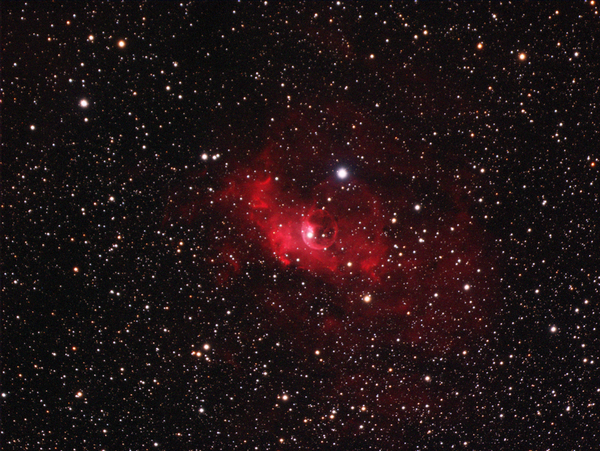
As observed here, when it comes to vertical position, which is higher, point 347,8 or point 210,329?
point 347,8

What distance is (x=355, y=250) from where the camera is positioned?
1.32ft

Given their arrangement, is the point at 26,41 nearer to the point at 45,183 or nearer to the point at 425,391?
the point at 45,183

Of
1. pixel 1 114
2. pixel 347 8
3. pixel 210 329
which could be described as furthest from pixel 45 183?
pixel 347 8

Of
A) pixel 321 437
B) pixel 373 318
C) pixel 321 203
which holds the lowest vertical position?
pixel 321 437

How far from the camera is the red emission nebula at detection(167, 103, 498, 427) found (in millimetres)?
391

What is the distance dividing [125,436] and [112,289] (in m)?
0.21

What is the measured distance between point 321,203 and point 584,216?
0.37 m

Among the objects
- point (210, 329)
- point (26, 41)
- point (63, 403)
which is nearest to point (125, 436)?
point (63, 403)

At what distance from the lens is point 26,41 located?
374 millimetres

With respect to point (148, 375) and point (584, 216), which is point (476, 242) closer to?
point (584, 216)

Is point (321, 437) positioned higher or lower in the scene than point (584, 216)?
lower

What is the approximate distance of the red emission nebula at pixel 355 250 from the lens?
39cm

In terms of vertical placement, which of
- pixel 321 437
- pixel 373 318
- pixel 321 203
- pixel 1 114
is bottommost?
pixel 321 437

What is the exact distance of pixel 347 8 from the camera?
0.37m
